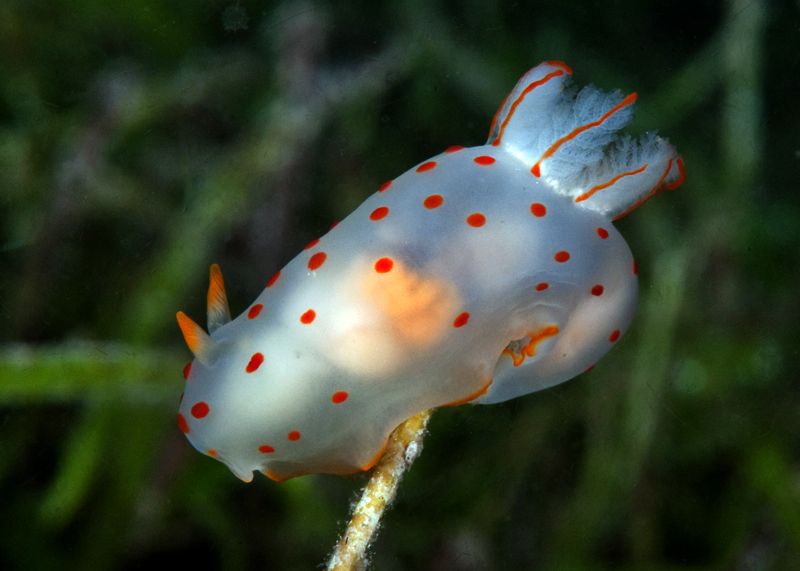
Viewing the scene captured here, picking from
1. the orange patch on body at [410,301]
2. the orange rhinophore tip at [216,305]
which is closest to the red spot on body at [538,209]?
the orange patch on body at [410,301]

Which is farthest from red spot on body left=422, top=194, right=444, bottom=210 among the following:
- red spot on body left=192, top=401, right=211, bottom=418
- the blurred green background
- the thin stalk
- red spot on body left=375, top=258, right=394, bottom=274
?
the blurred green background

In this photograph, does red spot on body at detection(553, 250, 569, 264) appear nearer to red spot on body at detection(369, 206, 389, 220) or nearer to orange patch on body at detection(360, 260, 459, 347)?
orange patch on body at detection(360, 260, 459, 347)

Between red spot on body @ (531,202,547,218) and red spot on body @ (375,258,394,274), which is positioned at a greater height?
red spot on body @ (375,258,394,274)

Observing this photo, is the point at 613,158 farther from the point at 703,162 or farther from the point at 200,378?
the point at 703,162

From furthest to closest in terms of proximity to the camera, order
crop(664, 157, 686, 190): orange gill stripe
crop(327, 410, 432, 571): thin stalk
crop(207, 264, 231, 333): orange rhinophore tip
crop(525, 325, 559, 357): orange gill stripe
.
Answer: crop(664, 157, 686, 190): orange gill stripe → crop(525, 325, 559, 357): orange gill stripe → crop(207, 264, 231, 333): orange rhinophore tip → crop(327, 410, 432, 571): thin stalk

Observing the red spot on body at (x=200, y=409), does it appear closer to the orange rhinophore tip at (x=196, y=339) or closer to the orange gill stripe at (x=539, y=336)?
the orange rhinophore tip at (x=196, y=339)
